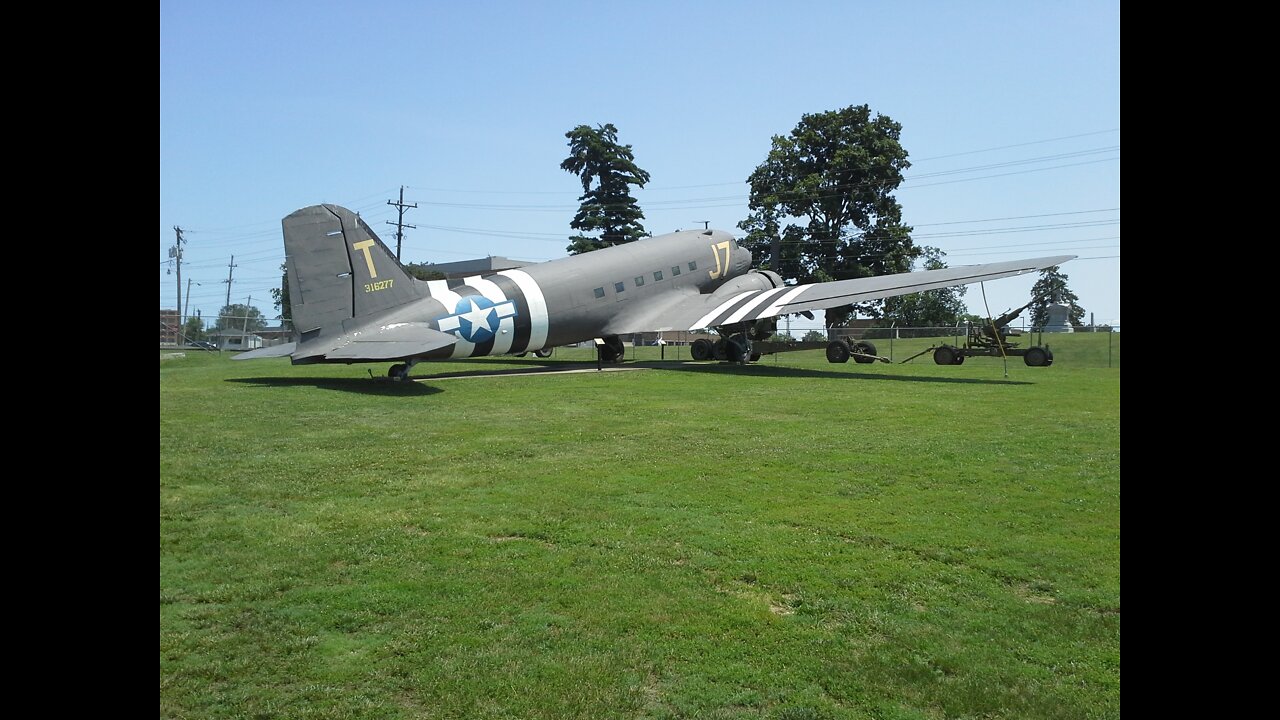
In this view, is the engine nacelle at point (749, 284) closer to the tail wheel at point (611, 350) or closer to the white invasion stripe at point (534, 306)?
the tail wheel at point (611, 350)

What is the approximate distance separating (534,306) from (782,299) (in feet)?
28.4

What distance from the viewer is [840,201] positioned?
59.9 m

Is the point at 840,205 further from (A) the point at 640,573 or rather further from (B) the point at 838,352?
(A) the point at 640,573

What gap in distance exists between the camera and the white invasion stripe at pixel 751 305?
25922 mm

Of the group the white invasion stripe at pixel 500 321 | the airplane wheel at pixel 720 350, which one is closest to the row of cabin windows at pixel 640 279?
the airplane wheel at pixel 720 350

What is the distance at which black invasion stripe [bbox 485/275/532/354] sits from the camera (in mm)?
22516

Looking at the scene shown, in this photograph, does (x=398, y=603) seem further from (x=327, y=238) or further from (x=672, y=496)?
(x=327, y=238)

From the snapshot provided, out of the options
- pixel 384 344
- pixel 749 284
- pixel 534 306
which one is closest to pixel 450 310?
pixel 384 344

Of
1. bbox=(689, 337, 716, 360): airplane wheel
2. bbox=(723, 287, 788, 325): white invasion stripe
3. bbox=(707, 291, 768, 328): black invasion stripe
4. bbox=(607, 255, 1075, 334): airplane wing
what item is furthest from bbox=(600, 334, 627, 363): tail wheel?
bbox=(723, 287, 788, 325): white invasion stripe

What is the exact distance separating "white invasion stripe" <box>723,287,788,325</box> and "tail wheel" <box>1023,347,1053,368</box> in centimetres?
926

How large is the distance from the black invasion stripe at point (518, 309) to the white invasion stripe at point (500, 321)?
0.13m
